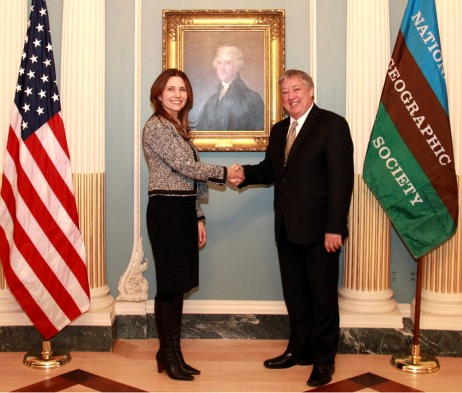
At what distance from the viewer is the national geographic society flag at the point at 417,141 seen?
361cm

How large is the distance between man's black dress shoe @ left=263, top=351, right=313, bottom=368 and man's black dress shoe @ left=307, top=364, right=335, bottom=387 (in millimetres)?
247

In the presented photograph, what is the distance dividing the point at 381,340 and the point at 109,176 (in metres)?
2.33

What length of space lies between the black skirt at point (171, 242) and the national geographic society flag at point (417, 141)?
1320 mm

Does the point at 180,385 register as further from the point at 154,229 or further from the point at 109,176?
the point at 109,176

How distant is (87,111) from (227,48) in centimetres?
113

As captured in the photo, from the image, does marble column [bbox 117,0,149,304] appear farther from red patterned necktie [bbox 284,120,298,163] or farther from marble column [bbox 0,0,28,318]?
red patterned necktie [bbox 284,120,298,163]

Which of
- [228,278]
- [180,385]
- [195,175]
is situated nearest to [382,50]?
[195,175]

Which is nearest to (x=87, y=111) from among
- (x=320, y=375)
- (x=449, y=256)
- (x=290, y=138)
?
(x=290, y=138)

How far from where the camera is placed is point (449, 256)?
3.97 m

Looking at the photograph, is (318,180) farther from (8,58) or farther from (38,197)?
(8,58)

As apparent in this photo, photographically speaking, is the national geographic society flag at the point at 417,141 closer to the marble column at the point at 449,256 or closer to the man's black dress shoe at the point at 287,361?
the marble column at the point at 449,256

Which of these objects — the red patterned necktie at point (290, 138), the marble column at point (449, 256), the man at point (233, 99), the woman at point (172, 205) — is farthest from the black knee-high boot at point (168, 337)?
the marble column at point (449, 256)

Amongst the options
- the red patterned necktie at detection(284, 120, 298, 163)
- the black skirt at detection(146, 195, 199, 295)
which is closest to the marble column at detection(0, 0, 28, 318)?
the black skirt at detection(146, 195, 199, 295)

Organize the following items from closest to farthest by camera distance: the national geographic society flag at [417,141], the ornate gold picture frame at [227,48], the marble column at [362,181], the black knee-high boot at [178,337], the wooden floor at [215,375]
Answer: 1. the wooden floor at [215,375]
2. the black knee-high boot at [178,337]
3. the national geographic society flag at [417,141]
4. the marble column at [362,181]
5. the ornate gold picture frame at [227,48]
